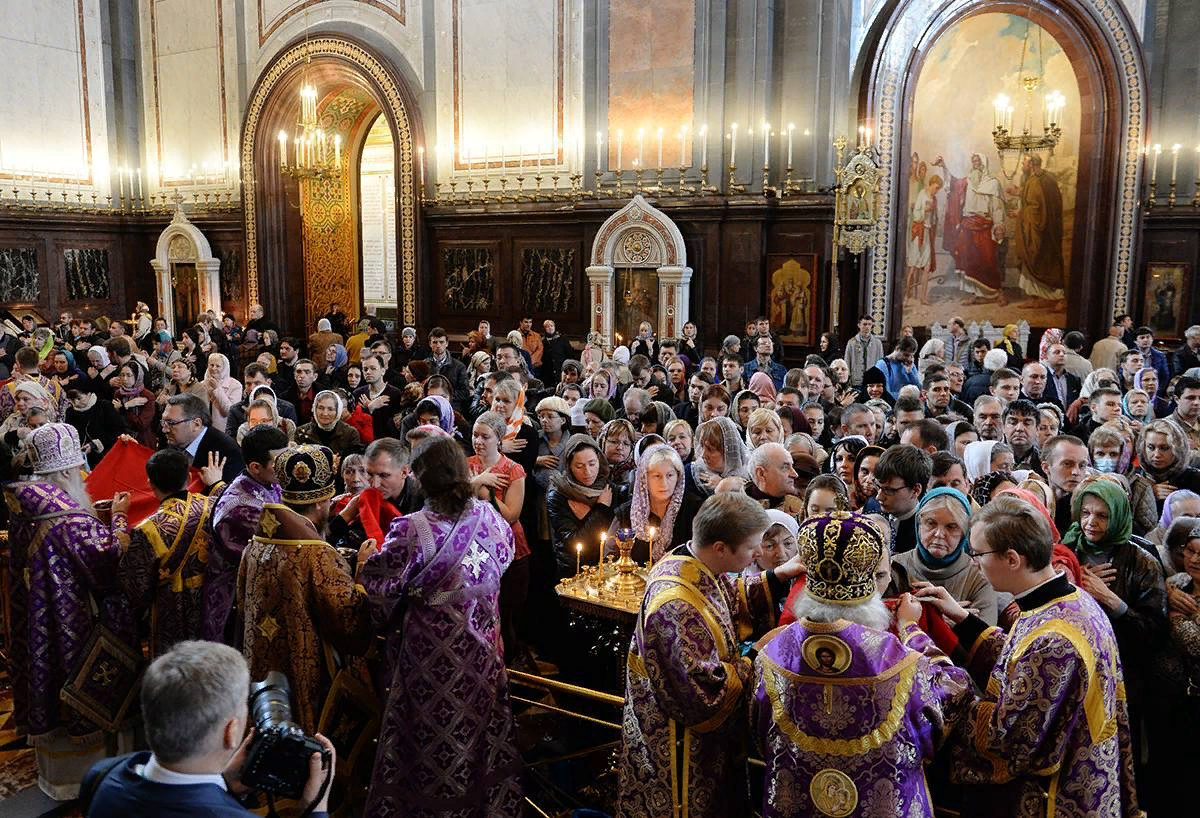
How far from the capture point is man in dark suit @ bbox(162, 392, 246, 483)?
17.8 feet

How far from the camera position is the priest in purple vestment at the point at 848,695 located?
105 inches

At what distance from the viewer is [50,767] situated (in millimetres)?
4754

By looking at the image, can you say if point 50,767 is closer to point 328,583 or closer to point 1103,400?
point 328,583

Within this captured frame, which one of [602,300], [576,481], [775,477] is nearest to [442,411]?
[576,481]

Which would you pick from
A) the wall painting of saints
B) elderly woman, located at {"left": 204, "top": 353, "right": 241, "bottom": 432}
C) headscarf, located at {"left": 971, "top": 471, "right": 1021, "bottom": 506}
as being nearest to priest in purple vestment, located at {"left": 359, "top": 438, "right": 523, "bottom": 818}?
headscarf, located at {"left": 971, "top": 471, "right": 1021, "bottom": 506}

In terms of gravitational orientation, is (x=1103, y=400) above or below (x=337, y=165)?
below

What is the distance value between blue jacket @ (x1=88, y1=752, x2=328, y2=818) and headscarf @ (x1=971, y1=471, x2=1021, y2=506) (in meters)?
3.98

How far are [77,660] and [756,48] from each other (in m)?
Result: 12.1

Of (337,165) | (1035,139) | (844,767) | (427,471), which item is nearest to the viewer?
(844,767)

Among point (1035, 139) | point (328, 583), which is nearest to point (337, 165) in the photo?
point (1035, 139)

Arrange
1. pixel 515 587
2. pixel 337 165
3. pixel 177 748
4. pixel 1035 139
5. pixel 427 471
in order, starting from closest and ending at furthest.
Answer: pixel 177 748 < pixel 427 471 < pixel 515 587 < pixel 1035 139 < pixel 337 165

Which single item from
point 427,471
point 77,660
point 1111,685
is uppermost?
point 427,471

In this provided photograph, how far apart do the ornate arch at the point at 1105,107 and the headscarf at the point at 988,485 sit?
9072 mm

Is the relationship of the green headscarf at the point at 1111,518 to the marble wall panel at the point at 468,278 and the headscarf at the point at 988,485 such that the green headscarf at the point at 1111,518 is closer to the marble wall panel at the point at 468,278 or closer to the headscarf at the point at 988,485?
the headscarf at the point at 988,485
